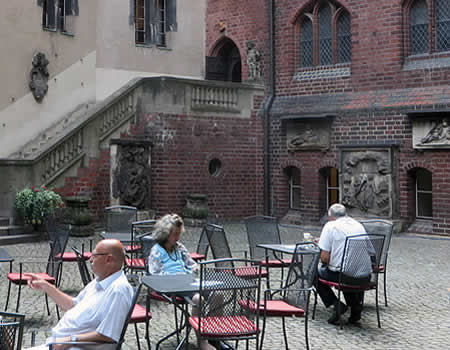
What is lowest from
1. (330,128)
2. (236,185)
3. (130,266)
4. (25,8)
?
(130,266)

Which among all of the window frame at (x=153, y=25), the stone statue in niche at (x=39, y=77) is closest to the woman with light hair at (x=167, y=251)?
the stone statue in niche at (x=39, y=77)

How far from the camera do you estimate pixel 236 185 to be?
1947 cm

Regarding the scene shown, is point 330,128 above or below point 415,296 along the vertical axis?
above

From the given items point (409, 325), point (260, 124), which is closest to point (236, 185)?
point (260, 124)

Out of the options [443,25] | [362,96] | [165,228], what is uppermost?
[443,25]

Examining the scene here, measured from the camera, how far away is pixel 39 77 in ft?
56.2

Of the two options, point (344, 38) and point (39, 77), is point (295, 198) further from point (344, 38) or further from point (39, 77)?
point (39, 77)

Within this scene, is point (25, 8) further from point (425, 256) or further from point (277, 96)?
point (425, 256)

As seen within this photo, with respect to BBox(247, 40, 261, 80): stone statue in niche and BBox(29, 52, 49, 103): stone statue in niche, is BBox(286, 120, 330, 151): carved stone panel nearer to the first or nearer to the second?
BBox(247, 40, 261, 80): stone statue in niche

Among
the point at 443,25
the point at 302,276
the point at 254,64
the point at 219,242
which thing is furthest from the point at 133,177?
the point at 302,276

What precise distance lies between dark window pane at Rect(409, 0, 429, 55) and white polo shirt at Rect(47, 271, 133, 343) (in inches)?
577

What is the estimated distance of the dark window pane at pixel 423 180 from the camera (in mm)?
16578

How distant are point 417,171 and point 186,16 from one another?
9850 millimetres

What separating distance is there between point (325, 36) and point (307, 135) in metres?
3.25
